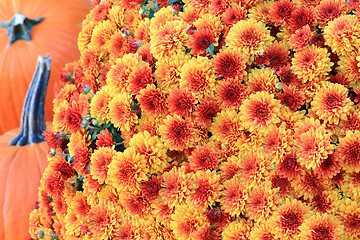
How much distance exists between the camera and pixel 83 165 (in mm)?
887

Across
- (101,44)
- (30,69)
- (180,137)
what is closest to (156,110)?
(180,137)

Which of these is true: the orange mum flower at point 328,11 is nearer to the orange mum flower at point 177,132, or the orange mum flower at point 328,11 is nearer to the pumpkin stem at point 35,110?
the orange mum flower at point 177,132

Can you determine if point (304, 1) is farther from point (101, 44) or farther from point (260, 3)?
point (101, 44)

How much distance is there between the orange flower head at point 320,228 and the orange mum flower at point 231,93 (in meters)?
0.24

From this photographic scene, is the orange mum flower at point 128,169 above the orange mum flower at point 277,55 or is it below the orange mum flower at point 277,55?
below

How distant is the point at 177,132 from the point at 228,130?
97 mm

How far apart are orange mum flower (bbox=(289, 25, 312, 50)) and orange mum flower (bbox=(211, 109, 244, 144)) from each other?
17cm

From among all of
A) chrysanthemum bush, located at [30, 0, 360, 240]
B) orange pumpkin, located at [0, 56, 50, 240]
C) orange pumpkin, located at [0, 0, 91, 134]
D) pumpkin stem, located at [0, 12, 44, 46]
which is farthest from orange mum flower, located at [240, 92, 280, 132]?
pumpkin stem, located at [0, 12, 44, 46]

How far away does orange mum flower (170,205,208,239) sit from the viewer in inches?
29.8

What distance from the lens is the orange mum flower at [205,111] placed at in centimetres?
81

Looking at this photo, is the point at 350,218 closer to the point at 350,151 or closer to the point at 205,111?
the point at 350,151

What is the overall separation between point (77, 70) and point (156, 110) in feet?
1.24

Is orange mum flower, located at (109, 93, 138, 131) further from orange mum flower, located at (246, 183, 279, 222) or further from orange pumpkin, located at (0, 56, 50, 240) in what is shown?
orange pumpkin, located at (0, 56, 50, 240)

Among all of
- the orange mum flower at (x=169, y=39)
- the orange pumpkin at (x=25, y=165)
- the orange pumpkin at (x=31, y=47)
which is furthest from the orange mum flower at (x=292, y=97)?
the orange pumpkin at (x=31, y=47)
